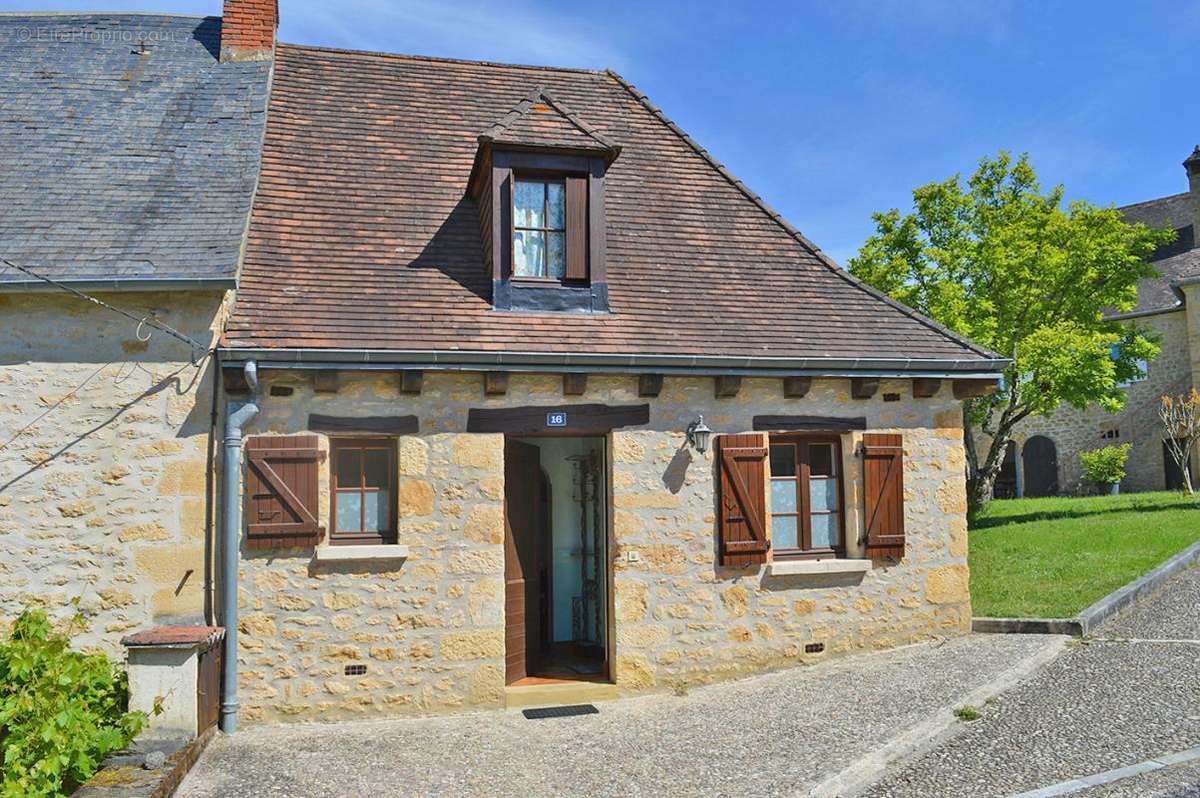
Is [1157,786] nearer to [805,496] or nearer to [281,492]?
[805,496]

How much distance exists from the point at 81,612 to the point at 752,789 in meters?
5.05

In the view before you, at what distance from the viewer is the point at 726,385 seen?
796 cm

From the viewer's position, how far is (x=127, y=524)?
6906 mm

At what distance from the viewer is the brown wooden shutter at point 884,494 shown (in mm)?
8336

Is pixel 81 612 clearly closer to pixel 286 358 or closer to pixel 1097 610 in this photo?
Result: pixel 286 358

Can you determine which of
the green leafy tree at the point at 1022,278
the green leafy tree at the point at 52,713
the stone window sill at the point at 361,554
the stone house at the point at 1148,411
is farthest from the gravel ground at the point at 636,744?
the stone house at the point at 1148,411

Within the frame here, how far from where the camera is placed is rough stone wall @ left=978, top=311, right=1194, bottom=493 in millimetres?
25766

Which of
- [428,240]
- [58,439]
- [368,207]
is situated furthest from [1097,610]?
[58,439]

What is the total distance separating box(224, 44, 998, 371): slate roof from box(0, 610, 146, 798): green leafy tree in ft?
8.17

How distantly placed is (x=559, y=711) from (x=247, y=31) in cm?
796

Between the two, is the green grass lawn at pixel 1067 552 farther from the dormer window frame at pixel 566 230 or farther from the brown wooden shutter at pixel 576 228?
the brown wooden shutter at pixel 576 228

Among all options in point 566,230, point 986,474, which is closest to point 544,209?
point 566,230

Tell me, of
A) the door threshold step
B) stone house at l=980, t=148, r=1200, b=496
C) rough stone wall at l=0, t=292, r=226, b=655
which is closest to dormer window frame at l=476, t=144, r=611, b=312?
rough stone wall at l=0, t=292, r=226, b=655

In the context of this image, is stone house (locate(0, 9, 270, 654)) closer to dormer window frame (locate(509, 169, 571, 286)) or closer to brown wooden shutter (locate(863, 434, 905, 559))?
dormer window frame (locate(509, 169, 571, 286))
